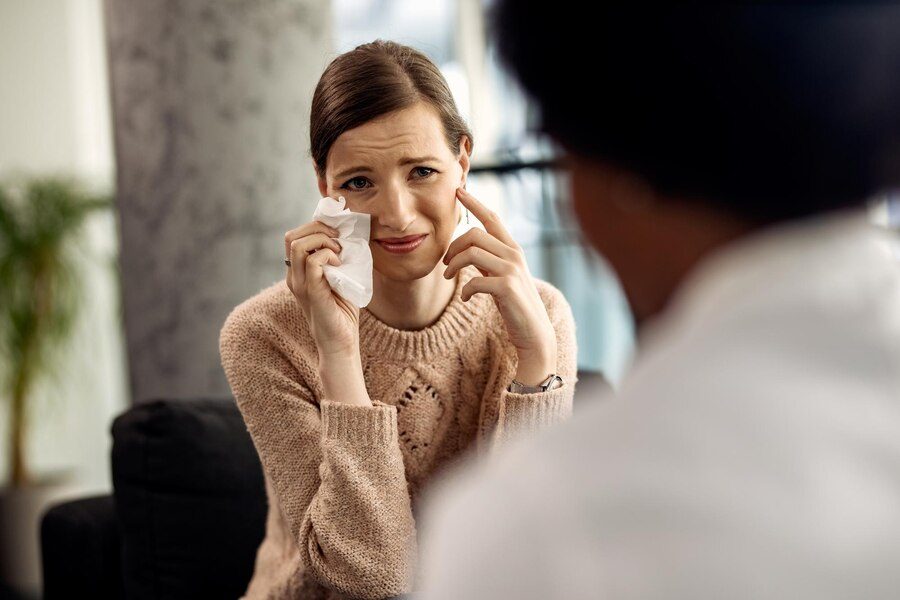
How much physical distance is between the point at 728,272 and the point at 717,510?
0.17 m

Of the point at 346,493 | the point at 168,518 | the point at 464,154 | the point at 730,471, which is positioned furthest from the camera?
the point at 168,518

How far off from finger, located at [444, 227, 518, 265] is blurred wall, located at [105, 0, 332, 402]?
3.52 ft

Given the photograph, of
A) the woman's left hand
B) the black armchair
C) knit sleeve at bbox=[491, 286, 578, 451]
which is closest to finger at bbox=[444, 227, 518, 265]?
the woman's left hand

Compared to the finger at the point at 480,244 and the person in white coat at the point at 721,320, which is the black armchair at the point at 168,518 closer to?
the finger at the point at 480,244

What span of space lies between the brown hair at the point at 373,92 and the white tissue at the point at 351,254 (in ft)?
0.33

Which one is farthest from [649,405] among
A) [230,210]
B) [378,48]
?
[230,210]

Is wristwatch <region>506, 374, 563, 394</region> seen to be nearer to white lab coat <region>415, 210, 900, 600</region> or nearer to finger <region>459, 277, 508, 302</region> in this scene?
finger <region>459, 277, 508, 302</region>

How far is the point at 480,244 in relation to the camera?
5.64 feet

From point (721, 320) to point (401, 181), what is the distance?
1145mm

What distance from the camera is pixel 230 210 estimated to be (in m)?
2.74

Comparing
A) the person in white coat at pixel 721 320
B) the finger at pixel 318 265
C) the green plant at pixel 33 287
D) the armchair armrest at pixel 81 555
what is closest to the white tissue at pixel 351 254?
the finger at pixel 318 265

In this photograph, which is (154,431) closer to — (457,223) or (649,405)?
(457,223)

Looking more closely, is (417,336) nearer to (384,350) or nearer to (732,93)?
(384,350)

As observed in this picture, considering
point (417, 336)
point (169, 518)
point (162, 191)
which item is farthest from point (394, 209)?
point (162, 191)
